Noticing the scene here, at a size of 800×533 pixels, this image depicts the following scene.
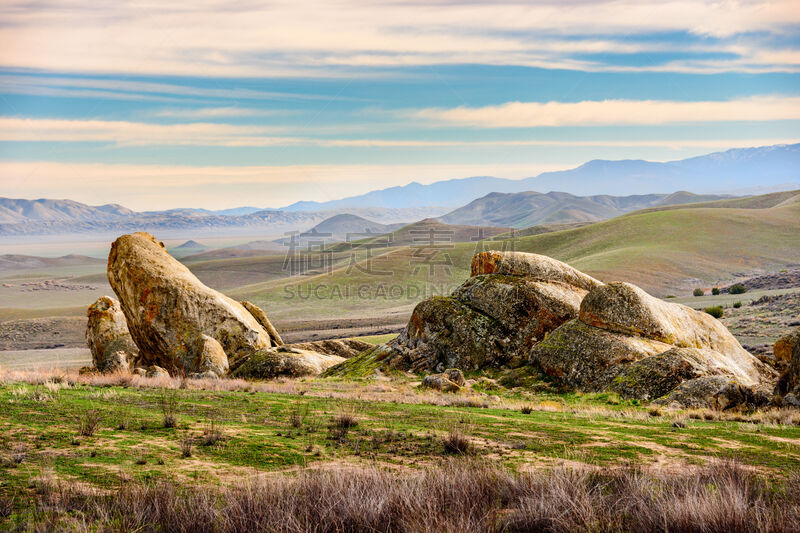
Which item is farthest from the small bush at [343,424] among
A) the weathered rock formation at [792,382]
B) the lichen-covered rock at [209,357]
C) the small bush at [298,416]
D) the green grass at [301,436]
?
the lichen-covered rock at [209,357]

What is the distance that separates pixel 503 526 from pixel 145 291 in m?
27.1

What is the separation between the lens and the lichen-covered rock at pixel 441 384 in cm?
2078

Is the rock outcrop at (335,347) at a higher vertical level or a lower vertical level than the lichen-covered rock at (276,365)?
lower

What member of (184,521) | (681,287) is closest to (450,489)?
(184,521)

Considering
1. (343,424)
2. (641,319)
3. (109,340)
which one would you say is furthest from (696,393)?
(109,340)

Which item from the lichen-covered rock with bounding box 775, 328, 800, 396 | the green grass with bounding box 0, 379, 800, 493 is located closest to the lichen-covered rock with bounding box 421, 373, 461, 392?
the green grass with bounding box 0, 379, 800, 493

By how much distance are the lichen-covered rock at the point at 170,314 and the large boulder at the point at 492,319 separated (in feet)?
21.4

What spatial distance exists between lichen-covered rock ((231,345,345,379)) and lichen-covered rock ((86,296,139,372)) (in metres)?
6.30

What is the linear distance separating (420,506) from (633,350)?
16.8 meters

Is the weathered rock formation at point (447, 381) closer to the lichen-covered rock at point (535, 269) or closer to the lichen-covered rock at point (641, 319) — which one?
the lichen-covered rock at point (641, 319)

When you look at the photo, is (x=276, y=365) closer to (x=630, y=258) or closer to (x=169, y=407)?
(x=169, y=407)

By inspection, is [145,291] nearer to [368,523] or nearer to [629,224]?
[368,523]

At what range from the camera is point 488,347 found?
24.7 m

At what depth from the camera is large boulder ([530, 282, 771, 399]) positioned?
62.8 ft
